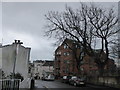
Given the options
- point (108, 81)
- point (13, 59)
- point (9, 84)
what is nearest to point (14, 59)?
point (13, 59)

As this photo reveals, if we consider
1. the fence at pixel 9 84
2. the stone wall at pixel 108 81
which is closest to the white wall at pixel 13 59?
the stone wall at pixel 108 81

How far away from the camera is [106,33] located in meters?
38.4

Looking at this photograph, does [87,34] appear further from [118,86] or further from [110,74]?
[118,86]

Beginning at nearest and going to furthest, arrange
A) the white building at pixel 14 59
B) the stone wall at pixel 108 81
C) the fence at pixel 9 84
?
the fence at pixel 9 84 → the stone wall at pixel 108 81 → the white building at pixel 14 59

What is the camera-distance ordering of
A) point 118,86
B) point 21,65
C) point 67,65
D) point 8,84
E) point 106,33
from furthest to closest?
point 67,65, point 106,33, point 21,65, point 118,86, point 8,84

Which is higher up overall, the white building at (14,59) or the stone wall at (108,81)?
the white building at (14,59)

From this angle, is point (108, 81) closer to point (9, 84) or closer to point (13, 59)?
point (13, 59)

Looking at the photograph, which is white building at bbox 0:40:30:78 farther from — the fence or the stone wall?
the fence

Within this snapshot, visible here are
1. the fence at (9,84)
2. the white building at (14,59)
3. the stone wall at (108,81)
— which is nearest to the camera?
the fence at (9,84)

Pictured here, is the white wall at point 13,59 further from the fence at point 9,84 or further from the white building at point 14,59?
the fence at point 9,84

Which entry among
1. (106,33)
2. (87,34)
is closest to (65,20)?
(87,34)

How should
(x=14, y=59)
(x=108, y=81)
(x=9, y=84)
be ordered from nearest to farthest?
(x=9, y=84), (x=14, y=59), (x=108, y=81)

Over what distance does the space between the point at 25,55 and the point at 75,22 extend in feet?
31.5

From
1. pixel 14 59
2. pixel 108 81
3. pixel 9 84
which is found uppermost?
pixel 14 59
